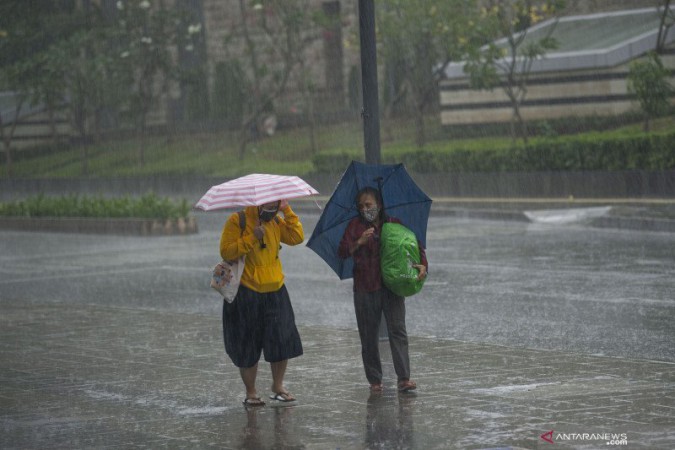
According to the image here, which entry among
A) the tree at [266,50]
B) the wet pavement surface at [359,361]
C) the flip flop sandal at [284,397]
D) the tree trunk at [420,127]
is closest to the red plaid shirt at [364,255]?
the wet pavement surface at [359,361]

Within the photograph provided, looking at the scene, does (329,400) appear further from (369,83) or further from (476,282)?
(476,282)

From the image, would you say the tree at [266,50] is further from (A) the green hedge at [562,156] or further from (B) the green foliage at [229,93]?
(A) the green hedge at [562,156]

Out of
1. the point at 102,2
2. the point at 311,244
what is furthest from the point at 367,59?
the point at 102,2

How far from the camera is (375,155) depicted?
11.6 metres

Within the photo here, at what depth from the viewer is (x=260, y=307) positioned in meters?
9.07

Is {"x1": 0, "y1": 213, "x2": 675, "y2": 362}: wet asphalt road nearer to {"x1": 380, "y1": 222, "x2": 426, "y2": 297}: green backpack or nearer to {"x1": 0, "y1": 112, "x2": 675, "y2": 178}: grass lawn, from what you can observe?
{"x1": 380, "y1": 222, "x2": 426, "y2": 297}: green backpack

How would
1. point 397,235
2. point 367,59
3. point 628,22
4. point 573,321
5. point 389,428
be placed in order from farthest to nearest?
point 628,22 → point 573,321 → point 367,59 → point 397,235 → point 389,428

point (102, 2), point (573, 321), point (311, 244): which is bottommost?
point (573, 321)

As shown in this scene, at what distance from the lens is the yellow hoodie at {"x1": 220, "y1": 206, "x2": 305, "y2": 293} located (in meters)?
8.97

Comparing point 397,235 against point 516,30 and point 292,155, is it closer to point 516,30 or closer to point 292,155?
point 516,30

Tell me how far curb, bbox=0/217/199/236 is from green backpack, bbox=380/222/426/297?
16.8 m

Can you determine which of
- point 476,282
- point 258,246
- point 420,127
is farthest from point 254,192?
point 420,127

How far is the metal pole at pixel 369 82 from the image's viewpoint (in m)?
11.5

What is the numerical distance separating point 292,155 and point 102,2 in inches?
805
